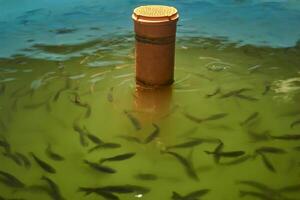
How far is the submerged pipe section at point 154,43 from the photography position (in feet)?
13.9

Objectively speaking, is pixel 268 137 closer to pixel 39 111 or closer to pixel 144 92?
pixel 144 92

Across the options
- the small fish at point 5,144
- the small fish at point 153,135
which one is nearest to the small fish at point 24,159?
the small fish at point 5,144

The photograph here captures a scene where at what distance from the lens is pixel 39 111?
431cm

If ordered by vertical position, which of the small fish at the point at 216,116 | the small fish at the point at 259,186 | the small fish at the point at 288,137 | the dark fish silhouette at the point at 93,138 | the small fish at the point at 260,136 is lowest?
the small fish at the point at 259,186

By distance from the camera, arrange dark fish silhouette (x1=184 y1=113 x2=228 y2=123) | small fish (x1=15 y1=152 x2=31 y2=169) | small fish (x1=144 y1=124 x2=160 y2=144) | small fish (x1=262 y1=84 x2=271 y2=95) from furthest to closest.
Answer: small fish (x1=262 y1=84 x2=271 y2=95) → dark fish silhouette (x1=184 y1=113 x2=228 y2=123) → small fish (x1=144 y1=124 x2=160 y2=144) → small fish (x1=15 y1=152 x2=31 y2=169)

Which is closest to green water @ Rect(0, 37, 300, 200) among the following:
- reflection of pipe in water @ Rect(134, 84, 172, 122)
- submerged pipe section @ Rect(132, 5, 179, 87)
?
reflection of pipe in water @ Rect(134, 84, 172, 122)

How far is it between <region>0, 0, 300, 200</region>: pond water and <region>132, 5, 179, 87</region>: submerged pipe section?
0.18 meters

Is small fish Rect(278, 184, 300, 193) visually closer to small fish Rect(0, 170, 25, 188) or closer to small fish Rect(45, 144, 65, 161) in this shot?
small fish Rect(45, 144, 65, 161)

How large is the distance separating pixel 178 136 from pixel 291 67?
2410mm

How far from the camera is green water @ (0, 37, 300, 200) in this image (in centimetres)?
324

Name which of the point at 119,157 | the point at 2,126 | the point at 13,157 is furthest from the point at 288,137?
the point at 2,126

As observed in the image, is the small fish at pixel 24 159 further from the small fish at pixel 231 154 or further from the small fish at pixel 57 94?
the small fish at pixel 231 154

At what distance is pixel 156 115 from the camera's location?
4141 mm

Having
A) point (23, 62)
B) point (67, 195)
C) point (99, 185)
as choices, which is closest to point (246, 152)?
point (99, 185)
